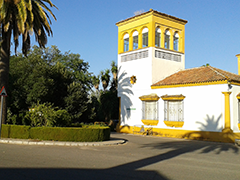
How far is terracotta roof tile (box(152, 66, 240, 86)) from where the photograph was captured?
68.5ft

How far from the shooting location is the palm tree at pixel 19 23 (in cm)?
1728

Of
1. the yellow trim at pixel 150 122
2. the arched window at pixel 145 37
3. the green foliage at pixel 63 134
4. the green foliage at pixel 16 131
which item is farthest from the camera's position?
the arched window at pixel 145 37

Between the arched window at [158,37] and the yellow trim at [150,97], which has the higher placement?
the arched window at [158,37]

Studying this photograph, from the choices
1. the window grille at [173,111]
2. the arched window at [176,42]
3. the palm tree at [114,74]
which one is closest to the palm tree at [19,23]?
the window grille at [173,111]

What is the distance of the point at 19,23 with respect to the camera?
57.4 feet

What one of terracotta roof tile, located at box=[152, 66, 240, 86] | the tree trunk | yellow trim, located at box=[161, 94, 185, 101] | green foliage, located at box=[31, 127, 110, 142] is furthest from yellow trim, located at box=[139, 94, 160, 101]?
the tree trunk

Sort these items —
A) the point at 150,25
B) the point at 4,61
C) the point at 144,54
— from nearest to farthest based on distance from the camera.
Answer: the point at 4,61 → the point at 150,25 → the point at 144,54

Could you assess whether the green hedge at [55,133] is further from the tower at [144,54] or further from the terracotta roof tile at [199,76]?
the terracotta roof tile at [199,76]

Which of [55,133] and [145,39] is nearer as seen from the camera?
[55,133]

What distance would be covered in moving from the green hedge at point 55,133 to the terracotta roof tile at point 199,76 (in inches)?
378

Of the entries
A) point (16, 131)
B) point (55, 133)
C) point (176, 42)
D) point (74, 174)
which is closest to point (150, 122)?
point (176, 42)

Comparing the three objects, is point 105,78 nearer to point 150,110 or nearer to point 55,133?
point 150,110

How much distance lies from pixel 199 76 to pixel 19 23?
14.8m

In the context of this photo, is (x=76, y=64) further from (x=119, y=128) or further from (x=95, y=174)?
(x=95, y=174)
